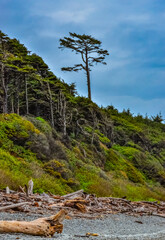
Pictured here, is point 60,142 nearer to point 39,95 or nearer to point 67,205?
point 39,95

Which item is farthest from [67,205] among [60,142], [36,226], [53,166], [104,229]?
[60,142]

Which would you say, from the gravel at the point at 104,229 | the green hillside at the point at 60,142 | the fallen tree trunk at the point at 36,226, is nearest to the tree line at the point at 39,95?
the green hillside at the point at 60,142

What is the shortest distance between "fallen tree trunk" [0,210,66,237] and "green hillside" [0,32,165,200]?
607cm

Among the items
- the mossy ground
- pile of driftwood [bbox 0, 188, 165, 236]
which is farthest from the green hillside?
pile of driftwood [bbox 0, 188, 165, 236]

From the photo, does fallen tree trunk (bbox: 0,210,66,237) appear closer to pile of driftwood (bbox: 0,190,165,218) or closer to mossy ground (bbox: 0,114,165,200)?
pile of driftwood (bbox: 0,190,165,218)

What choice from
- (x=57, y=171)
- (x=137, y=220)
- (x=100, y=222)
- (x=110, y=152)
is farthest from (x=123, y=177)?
(x=100, y=222)

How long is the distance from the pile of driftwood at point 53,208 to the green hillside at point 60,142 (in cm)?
247

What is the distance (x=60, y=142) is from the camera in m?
23.1

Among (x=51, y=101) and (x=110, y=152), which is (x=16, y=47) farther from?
(x=110, y=152)

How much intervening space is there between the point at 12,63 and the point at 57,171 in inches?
436

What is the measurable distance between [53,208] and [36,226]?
3.46 meters

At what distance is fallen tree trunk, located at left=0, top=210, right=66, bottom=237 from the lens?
500cm

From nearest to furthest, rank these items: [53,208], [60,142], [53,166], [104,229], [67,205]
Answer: [104,229]
[53,208]
[67,205]
[53,166]
[60,142]

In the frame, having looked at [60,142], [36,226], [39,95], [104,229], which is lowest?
[104,229]
